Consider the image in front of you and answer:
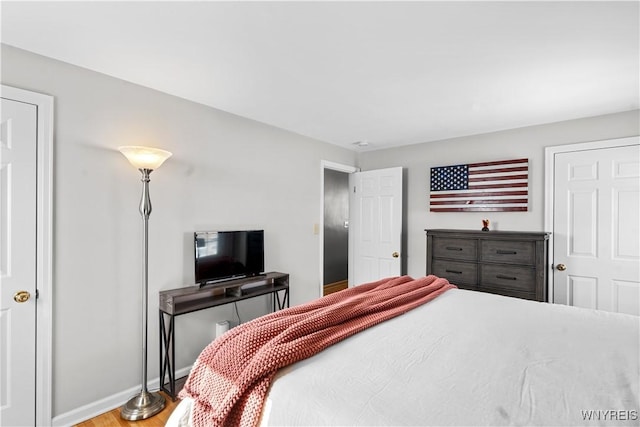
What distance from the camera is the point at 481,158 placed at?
3.88 m

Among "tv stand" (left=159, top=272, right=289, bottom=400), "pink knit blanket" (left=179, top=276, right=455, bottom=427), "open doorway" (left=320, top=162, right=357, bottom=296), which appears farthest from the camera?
"open doorway" (left=320, top=162, right=357, bottom=296)

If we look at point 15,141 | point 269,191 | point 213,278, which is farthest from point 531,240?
point 15,141

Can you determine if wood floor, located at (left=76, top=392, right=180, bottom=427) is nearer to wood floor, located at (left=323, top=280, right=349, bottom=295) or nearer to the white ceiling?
the white ceiling

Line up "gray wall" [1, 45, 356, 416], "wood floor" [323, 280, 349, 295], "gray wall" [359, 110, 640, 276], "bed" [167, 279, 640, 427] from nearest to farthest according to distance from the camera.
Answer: "bed" [167, 279, 640, 427] → "gray wall" [1, 45, 356, 416] → "gray wall" [359, 110, 640, 276] → "wood floor" [323, 280, 349, 295]

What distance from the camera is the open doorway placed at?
582 centimetres

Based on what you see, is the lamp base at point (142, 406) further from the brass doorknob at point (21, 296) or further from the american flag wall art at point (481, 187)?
the american flag wall art at point (481, 187)

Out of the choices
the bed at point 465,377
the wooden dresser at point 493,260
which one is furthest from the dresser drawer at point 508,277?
the bed at point 465,377

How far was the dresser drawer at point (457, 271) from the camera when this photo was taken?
3463 millimetres

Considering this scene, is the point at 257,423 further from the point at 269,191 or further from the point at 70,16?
the point at 269,191

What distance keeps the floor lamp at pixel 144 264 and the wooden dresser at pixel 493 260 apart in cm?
289

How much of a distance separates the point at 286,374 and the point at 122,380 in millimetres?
1933

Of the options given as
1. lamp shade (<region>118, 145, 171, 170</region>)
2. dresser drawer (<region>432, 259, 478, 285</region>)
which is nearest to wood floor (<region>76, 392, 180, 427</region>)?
lamp shade (<region>118, 145, 171, 170</region>)

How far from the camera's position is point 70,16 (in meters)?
1.69

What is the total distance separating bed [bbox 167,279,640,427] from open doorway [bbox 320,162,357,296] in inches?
156
